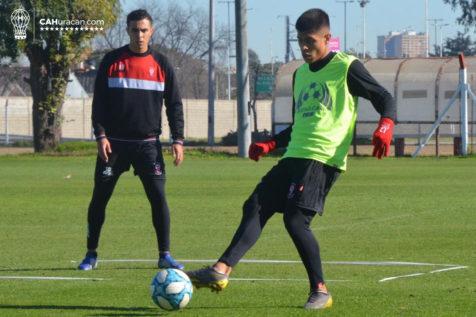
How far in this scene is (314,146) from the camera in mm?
8328

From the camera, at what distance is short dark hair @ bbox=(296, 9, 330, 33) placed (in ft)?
27.1

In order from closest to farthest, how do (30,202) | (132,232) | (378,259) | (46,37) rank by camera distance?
(378,259), (132,232), (30,202), (46,37)

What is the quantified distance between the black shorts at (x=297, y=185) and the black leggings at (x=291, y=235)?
0.05 metres

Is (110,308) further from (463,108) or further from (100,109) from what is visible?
(463,108)

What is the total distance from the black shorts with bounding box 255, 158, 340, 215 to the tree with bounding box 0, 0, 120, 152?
34.1 metres

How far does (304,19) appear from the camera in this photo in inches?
327

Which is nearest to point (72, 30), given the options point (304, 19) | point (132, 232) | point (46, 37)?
point (46, 37)

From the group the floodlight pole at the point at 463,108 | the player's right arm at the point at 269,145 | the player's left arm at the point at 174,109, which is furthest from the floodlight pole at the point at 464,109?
the player's right arm at the point at 269,145

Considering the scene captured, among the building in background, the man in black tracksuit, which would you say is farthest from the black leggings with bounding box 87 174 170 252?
the building in background

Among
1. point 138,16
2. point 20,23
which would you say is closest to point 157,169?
point 138,16

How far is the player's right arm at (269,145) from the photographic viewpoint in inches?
343

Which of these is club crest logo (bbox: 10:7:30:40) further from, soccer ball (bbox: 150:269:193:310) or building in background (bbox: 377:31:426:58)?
building in background (bbox: 377:31:426:58)

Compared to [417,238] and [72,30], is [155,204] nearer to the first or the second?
[417,238]

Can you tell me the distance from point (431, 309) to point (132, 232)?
7308mm
